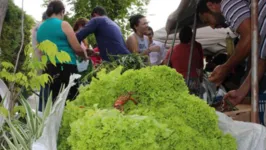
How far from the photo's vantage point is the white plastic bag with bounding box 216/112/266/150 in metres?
2.53

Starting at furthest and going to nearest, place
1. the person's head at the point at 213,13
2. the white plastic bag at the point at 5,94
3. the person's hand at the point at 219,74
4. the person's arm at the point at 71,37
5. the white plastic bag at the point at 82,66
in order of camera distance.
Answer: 1. the white plastic bag at the point at 82,66
2. the person's arm at the point at 71,37
3. the person's head at the point at 213,13
4. the person's hand at the point at 219,74
5. the white plastic bag at the point at 5,94

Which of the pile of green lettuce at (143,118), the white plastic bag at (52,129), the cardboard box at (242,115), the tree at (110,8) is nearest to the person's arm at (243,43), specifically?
the cardboard box at (242,115)

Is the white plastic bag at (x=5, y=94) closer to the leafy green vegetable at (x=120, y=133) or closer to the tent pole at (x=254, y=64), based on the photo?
the leafy green vegetable at (x=120, y=133)

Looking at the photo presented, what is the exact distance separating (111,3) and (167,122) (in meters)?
10.6

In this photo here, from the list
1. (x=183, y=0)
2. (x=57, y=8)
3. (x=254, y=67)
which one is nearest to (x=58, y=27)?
(x=57, y=8)

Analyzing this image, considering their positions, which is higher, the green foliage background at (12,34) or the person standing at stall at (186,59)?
the green foliage background at (12,34)

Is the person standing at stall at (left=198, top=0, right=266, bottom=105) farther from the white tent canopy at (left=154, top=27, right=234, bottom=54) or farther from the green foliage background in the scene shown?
the white tent canopy at (left=154, top=27, right=234, bottom=54)

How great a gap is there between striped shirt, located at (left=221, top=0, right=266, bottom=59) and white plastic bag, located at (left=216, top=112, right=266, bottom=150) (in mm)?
843

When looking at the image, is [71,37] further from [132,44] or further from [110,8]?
[110,8]

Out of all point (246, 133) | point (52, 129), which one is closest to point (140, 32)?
point (246, 133)

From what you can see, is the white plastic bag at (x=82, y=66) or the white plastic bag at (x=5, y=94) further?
the white plastic bag at (x=82, y=66)

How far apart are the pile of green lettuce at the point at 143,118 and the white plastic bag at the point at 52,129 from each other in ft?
0.15

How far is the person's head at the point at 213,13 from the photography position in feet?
13.6

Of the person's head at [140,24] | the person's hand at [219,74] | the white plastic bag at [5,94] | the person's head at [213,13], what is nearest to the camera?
the white plastic bag at [5,94]
